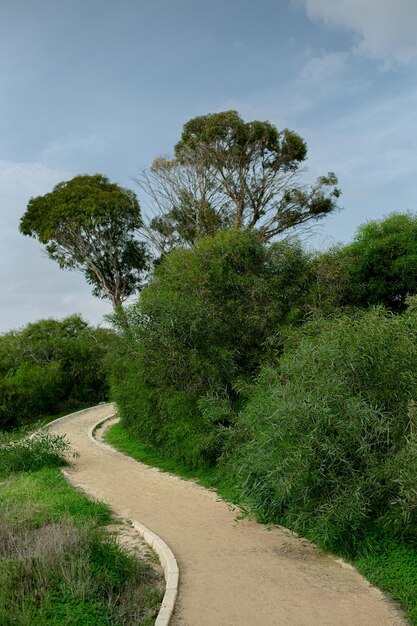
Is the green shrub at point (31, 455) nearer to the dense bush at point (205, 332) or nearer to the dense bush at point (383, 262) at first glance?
the dense bush at point (205, 332)

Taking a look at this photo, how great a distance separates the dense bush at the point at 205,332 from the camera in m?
12.0

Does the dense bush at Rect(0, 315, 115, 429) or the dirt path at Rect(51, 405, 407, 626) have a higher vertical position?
the dense bush at Rect(0, 315, 115, 429)

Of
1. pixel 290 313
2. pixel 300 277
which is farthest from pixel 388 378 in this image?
pixel 300 277

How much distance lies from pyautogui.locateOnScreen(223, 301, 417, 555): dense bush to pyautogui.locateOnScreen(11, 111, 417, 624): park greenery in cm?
2

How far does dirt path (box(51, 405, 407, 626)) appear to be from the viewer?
5.43 meters

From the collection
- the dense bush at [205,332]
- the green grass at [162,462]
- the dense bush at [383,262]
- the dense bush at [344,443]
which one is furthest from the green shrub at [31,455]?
the dense bush at [383,262]

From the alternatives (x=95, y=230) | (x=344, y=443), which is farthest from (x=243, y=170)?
(x=344, y=443)

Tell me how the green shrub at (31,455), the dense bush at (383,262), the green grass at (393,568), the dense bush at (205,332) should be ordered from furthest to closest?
the dense bush at (383,262) < the green shrub at (31,455) < the dense bush at (205,332) < the green grass at (393,568)

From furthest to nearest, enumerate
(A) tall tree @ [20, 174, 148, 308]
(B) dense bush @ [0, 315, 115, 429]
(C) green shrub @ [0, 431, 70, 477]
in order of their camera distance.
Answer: (A) tall tree @ [20, 174, 148, 308]
(B) dense bush @ [0, 315, 115, 429]
(C) green shrub @ [0, 431, 70, 477]

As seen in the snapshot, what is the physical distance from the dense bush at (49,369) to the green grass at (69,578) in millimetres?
14215

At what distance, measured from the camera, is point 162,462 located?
13109mm

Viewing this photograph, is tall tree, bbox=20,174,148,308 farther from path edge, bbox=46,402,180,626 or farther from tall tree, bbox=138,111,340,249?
path edge, bbox=46,402,180,626

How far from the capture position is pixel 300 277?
1392 cm

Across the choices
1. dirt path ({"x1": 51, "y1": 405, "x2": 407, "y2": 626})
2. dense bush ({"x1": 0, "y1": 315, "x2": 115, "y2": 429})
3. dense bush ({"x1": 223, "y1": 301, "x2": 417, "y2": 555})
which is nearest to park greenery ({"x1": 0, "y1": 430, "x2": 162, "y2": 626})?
dirt path ({"x1": 51, "y1": 405, "x2": 407, "y2": 626})
